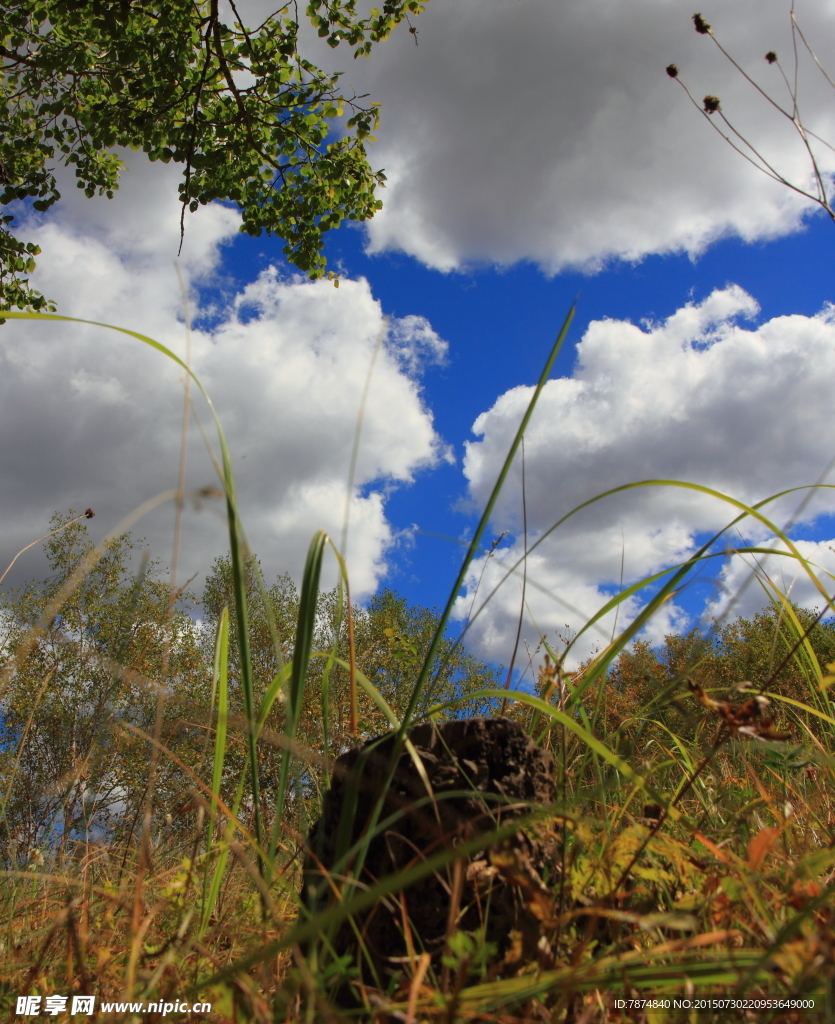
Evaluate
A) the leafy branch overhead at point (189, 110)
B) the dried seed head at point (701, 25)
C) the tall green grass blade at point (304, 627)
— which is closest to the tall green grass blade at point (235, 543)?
the tall green grass blade at point (304, 627)

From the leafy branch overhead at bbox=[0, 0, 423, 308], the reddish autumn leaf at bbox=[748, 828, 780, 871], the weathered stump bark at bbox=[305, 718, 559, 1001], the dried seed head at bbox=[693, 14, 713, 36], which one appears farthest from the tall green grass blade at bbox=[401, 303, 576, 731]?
the leafy branch overhead at bbox=[0, 0, 423, 308]

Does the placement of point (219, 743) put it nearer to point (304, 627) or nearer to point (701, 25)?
point (304, 627)

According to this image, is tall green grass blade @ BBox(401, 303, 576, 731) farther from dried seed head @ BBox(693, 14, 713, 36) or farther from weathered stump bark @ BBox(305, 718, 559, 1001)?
dried seed head @ BBox(693, 14, 713, 36)

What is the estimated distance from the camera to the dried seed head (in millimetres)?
2215

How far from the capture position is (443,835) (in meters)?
1.06

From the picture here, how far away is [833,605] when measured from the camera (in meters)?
1.49

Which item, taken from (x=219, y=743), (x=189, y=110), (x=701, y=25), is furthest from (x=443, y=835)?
(x=189, y=110)

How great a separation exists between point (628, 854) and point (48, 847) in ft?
7.77

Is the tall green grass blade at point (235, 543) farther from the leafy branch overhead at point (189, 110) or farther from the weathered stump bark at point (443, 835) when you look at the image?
the leafy branch overhead at point (189, 110)

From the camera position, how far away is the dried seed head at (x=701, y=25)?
2215 millimetres

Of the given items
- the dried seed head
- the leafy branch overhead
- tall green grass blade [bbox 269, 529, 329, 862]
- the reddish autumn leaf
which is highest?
the leafy branch overhead

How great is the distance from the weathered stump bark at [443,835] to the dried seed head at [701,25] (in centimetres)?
246

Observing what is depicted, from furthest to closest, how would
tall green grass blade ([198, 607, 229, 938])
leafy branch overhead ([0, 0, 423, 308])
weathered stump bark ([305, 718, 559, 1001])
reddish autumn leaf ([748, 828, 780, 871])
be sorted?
leafy branch overhead ([0, 0, 423, 308]) < tall green grass blade ([198, 607, 229, 938]) < weathered stump bark ([305, 718, 559, 1001]) < reddish autumn leaf ([748, 828, 780, 871])

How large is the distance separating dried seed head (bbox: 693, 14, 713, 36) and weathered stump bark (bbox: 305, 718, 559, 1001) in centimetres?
246
